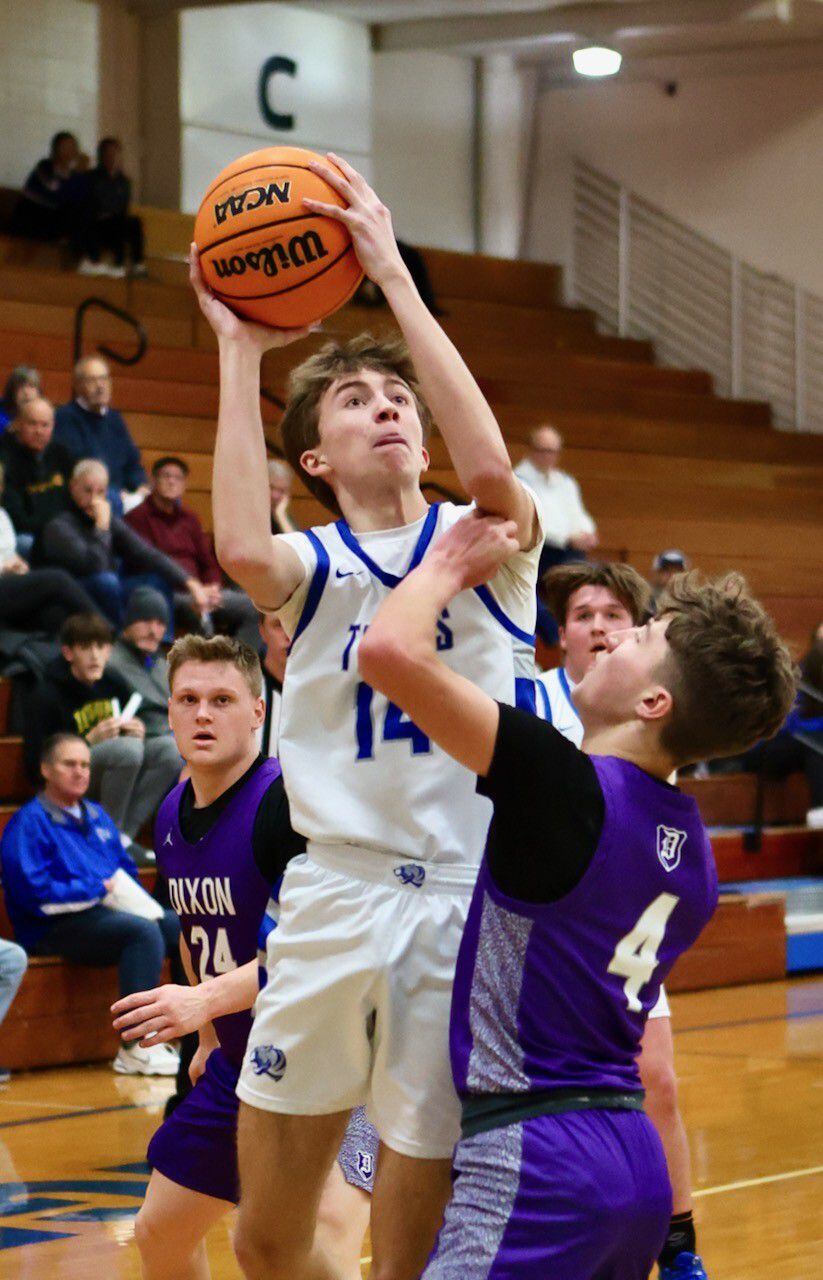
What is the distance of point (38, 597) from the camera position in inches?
324

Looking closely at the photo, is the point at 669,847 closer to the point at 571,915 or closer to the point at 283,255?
the point at 571,915

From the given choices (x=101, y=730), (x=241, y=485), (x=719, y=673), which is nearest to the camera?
(x=719, y=673)

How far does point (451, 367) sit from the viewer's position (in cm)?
261

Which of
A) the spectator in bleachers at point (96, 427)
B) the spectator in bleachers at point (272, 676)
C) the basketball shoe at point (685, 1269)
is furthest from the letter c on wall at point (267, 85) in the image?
the basketball shoe at point (685, 1269)

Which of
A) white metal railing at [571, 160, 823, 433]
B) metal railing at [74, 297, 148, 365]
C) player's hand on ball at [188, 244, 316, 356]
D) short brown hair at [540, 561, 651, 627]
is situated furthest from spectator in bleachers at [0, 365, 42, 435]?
white metal railing at [571, 160, 823, 433]

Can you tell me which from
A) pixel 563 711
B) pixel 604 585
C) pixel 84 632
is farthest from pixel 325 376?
pixel 84 632

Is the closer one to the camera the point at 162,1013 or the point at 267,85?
the point at 162,1013

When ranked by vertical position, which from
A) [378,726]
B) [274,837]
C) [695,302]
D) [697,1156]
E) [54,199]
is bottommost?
[697,1156]

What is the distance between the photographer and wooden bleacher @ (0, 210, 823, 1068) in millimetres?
10250

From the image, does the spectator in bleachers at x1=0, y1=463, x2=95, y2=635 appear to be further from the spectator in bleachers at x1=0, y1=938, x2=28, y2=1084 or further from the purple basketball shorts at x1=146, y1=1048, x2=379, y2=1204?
the purple basketball shorts at x1=146, y1=1048, x2=379, y2=1204

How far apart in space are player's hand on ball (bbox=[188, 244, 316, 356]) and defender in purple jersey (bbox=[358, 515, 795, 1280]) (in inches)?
21.9

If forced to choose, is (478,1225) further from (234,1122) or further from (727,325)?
(727,325)

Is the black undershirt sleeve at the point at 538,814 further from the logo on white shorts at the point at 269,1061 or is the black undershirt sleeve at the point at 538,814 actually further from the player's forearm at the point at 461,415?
the logo on white shorts at the point at 269,1061

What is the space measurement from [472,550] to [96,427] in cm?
754
